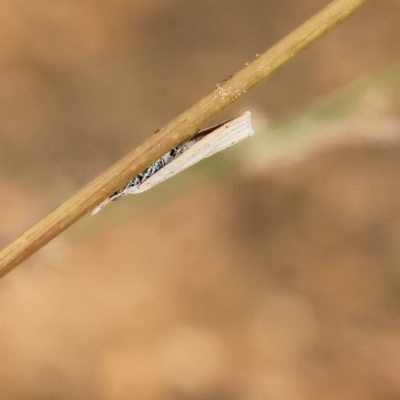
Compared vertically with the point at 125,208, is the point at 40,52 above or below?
above

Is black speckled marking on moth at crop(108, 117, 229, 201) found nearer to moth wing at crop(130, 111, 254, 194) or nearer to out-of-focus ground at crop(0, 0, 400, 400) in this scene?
moth wing at crop(130, 111, 254, 194)

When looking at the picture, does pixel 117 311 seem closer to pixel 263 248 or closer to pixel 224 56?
pixel 263 248

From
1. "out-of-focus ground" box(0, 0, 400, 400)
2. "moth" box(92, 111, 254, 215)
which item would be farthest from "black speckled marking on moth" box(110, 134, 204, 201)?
"out-of-focus ground" box(0, 0, 400, 400)

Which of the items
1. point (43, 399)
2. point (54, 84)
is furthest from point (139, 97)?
point (43, 399)

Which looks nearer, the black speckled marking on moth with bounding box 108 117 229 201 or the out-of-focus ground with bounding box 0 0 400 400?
the black speckled marking on moth with bounding box 108 117 229 201

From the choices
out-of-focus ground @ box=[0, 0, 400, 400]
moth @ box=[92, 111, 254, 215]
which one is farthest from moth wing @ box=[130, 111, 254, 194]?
out-of-focus ground @ box=[0, 0, 400, 400]

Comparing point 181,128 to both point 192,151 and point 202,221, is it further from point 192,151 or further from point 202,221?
point 202,221
